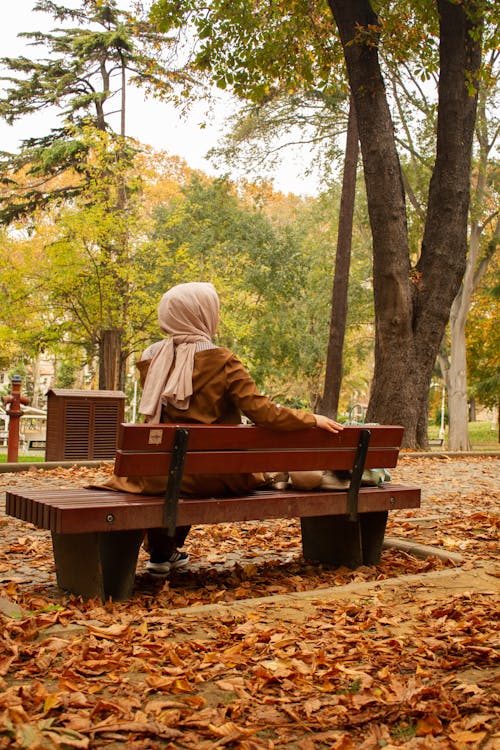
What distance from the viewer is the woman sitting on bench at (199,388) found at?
4.71 meters

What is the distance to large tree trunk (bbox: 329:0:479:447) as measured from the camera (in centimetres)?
1277

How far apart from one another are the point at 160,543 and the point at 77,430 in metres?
7.91

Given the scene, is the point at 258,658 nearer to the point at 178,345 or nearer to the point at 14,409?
the point at 178,345

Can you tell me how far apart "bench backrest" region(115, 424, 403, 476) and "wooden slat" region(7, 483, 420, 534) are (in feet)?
0.55

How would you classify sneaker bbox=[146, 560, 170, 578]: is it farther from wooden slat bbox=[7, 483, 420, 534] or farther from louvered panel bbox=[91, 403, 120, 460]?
louvered panel bbox=[91, 403, 120, 460]

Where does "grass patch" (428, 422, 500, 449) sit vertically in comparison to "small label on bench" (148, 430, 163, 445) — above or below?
below

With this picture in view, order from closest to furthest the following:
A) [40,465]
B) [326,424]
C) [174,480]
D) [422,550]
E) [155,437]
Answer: [155,437]
[174,480]
[326,424]
[422,550]
[40,465]

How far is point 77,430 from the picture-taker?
42.0 ft

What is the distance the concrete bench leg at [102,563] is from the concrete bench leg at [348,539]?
1502mm

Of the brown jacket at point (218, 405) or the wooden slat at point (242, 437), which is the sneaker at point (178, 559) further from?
the wooden slat at point (242, 437)

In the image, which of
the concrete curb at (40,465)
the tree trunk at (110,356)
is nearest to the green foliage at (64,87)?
the tree trunk at (110,356)

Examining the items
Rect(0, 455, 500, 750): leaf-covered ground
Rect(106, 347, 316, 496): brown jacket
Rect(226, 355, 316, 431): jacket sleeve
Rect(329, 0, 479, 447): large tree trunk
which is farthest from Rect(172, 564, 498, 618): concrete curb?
Rect(329, 0, 479, 447): large tree trunk

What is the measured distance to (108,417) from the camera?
1302cm

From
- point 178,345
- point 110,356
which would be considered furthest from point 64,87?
point 178,345
